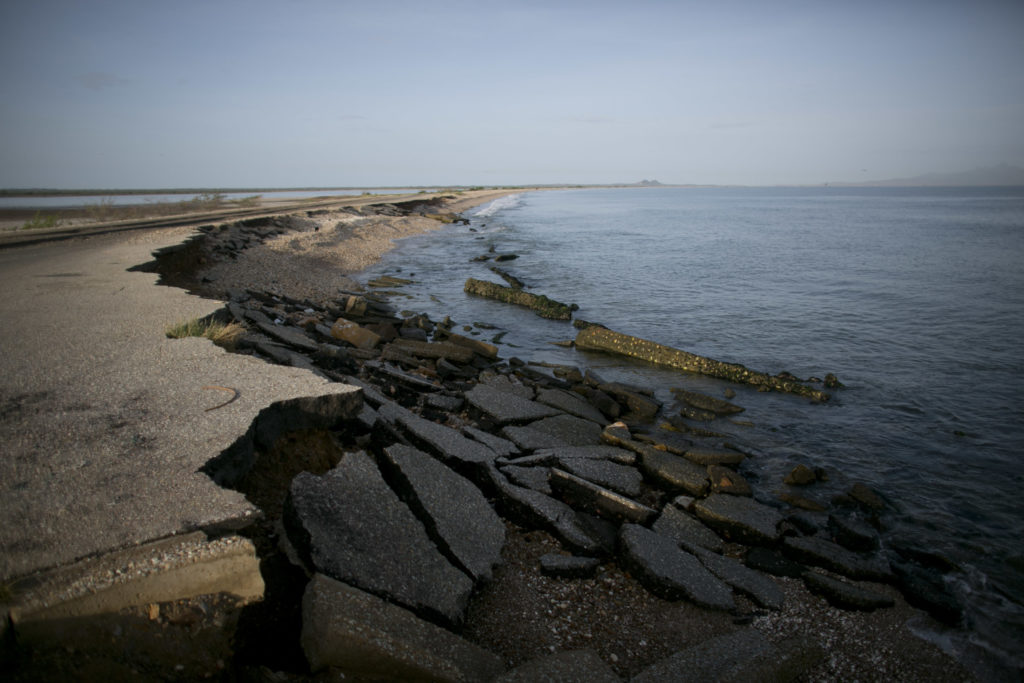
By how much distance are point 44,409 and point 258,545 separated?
2.28 meters

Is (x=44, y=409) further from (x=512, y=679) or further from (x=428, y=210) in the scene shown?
(x=428, y=210)

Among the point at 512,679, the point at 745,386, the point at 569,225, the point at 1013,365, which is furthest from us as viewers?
the point at 569,225

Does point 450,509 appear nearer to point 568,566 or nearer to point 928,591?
point 568,566

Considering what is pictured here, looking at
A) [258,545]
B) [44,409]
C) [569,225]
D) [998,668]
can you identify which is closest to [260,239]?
[44,409]

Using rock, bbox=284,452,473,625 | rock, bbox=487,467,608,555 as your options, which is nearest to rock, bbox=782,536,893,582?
rock, bbox=487,467,608,555

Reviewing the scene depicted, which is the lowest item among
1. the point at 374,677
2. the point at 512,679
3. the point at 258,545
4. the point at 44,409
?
the point at 512,679

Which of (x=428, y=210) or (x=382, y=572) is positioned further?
(x=428, y=210)

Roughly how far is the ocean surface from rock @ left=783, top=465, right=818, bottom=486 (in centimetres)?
17

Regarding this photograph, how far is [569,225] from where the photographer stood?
42188 mm

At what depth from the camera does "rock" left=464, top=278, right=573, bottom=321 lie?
1262cm

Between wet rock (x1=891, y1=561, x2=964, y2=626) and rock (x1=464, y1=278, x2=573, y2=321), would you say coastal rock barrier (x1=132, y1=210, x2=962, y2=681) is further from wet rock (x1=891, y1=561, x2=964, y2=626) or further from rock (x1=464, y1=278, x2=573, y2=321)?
rock (x1=464, y1=278, x2=573, y2=321)

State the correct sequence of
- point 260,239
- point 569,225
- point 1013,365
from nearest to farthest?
point 1013,365, point 260,239, point 569,225

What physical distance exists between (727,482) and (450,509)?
2800mm

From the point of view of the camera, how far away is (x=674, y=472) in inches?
191
